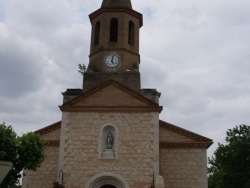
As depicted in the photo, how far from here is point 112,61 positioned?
78.1ft

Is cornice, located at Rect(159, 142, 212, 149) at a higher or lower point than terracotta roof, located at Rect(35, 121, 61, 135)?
lower

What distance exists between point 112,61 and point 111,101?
333 cm

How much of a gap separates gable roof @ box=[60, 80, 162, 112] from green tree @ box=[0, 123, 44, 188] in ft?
12.0

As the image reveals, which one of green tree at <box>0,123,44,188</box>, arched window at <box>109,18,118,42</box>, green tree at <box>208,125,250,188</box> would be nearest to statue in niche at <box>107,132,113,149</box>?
green tree at <box>0,123,44,188</box>

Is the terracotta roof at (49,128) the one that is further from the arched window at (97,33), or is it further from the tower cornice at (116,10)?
the tower cornice at (116,10)

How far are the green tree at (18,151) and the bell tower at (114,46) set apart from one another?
5794 mm

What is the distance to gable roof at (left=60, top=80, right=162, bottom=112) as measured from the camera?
2164 centimetres

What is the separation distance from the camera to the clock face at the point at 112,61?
77.9ft

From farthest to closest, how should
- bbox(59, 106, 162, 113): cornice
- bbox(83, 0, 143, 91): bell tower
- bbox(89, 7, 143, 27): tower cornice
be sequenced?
bbox(89, 7, 143, 27): tower cornice
bbox(83, 0, 143, 91): bell tower
bbox(59, 106, 162, 113): cornice

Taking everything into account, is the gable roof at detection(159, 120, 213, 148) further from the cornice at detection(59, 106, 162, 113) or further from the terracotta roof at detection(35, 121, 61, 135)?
the terracotta roof at detection(35, 121, 61, 135)

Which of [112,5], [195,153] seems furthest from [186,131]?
[112,5]

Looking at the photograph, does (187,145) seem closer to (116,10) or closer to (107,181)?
(107,181)

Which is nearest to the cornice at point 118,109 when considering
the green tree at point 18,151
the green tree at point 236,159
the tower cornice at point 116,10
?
the green tree at point 18,151

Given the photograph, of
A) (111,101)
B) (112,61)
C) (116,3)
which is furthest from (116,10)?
(111,101)
